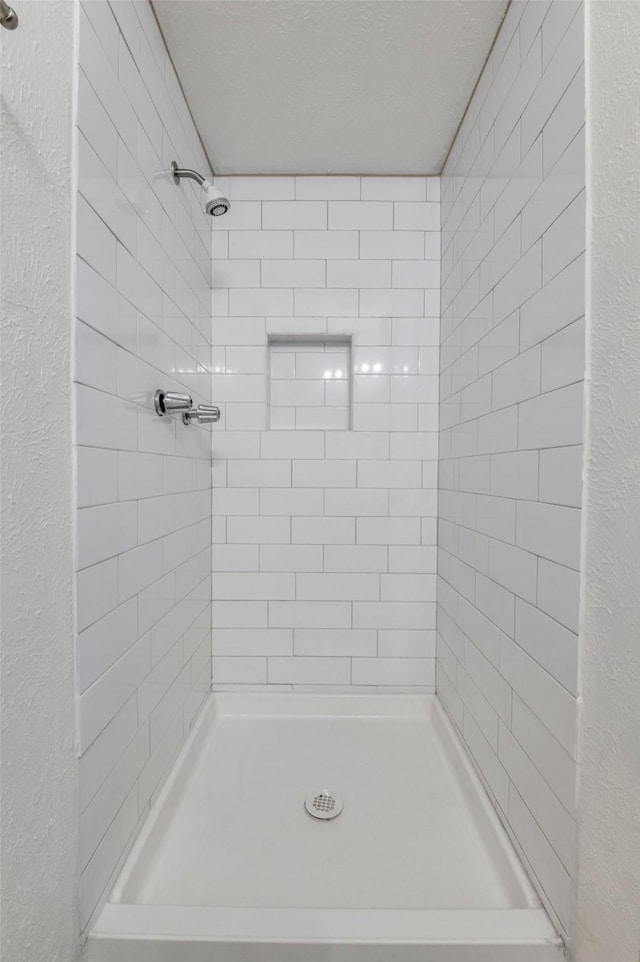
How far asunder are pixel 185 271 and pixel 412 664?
1.64 meters

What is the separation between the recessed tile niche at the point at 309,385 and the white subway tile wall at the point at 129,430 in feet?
1.57

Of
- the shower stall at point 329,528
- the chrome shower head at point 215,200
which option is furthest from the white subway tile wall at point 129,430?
the chrome shower head at point 215,200

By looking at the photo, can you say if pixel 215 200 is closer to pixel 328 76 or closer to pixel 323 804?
pixel 328 76

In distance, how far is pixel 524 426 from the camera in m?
1.04

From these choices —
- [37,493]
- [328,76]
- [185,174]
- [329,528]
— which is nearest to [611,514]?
[37,493]

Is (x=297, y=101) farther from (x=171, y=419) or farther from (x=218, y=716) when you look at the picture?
(x=218, y=716)

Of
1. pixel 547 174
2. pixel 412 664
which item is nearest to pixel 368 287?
pixel 547 174

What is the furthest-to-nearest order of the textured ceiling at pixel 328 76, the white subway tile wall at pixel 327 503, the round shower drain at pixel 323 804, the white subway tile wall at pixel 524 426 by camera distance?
1. the white subway tile wall at pixel 327 503
2. the round shower drain at pixel 323 804
3. the textured ceiling at pixel 328 76
4. the white subway tile wall at pixel 524 426

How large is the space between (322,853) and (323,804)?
0.16m

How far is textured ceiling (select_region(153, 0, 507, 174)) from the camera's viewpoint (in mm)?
1159

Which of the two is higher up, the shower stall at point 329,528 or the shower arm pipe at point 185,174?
the shower arm pipe at point 185,174

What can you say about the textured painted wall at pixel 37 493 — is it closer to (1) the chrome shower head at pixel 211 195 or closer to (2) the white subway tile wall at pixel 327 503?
(1) the chrome shower head at pixel 211 195

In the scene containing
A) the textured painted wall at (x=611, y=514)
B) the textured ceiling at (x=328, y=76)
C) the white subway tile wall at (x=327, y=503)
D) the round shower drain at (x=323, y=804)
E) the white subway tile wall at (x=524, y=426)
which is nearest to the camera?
the textured painted wall at (x=611, y=514)

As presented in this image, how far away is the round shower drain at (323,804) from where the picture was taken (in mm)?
1300
